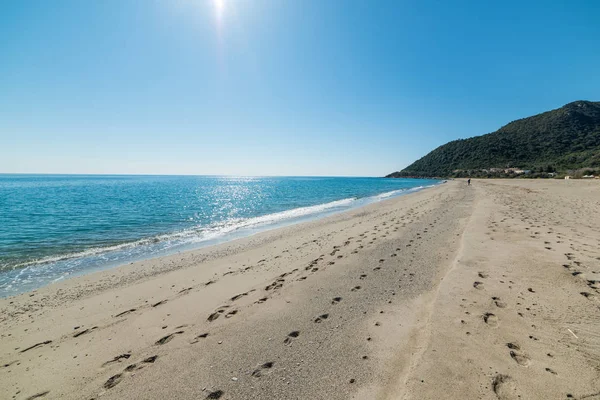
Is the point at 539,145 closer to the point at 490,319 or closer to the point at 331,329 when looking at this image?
the point at 490,319

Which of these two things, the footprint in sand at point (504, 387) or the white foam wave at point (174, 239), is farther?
the white foam wave at point (174, 239)

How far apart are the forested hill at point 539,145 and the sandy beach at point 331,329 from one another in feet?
269

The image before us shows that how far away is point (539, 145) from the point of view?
93.3 meters

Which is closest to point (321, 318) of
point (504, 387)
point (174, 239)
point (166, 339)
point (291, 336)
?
point (291, 336)

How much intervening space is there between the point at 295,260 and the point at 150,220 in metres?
18.5

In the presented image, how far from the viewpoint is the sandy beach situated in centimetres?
354

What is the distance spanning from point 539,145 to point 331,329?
127037mm

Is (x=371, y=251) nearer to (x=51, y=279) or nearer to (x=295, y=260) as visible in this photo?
(x=295, y=260)

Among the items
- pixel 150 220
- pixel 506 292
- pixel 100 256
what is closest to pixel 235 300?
pixel 506 292

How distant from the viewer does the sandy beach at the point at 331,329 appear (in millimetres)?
3541

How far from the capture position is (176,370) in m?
4.08

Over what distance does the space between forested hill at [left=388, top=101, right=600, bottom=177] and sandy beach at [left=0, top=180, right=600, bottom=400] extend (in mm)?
81947

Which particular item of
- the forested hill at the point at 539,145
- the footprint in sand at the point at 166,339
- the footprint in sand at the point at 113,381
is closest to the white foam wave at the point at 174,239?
the footprint in sand at the point at 166,339

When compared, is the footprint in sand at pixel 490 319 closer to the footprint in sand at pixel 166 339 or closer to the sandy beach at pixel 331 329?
the sandy beach at pixel 331 329
